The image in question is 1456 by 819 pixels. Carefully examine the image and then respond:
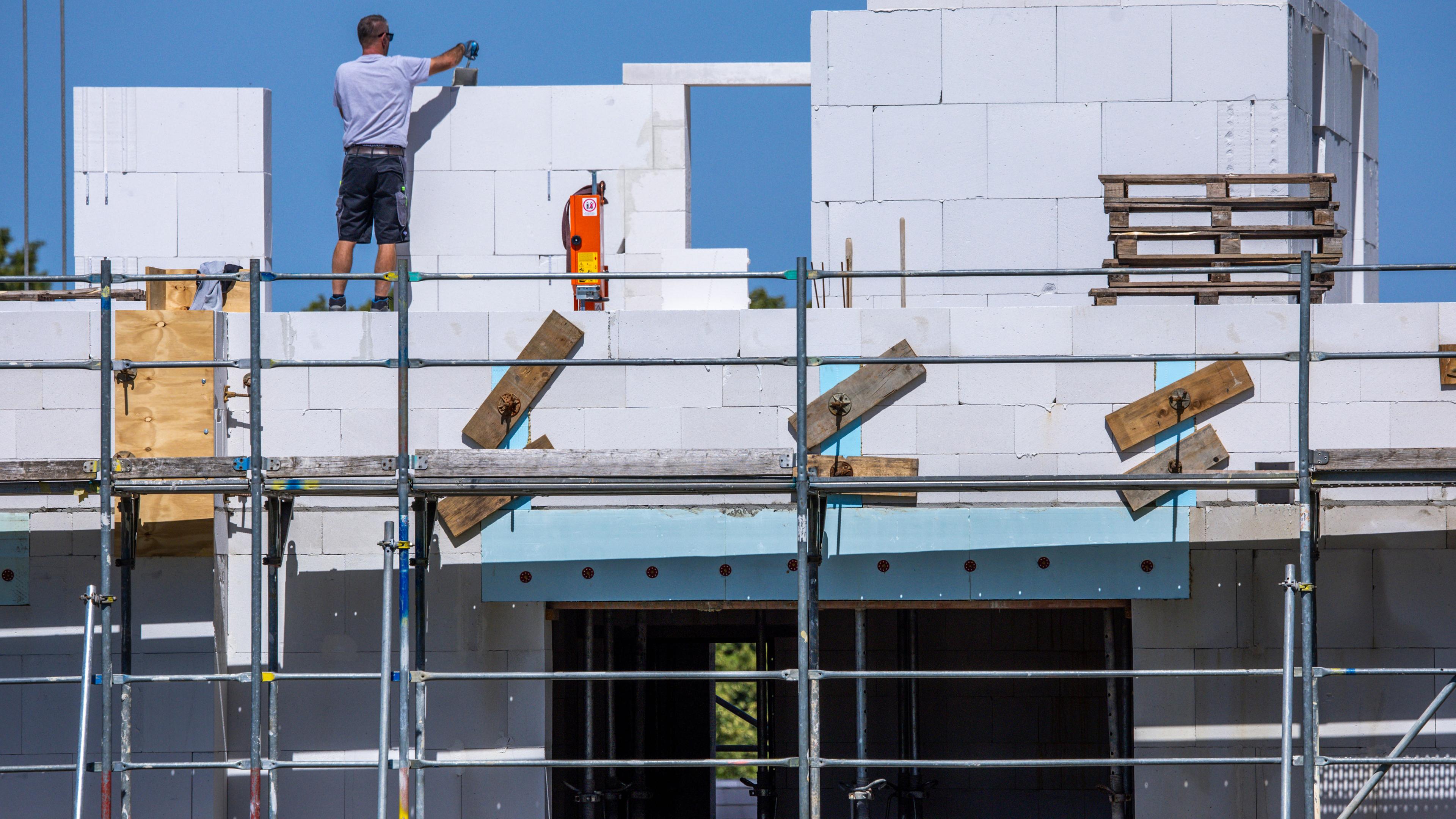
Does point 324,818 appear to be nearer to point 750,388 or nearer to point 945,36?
point 750,388

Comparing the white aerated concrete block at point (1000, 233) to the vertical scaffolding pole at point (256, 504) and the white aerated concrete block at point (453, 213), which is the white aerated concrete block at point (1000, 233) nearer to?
the white aerated concrete block at point (453, 213)

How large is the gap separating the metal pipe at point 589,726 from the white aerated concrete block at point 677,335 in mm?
1558

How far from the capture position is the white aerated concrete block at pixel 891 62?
10.3 meters

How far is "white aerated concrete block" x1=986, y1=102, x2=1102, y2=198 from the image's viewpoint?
10172mm

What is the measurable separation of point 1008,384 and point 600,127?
3947 millimetres

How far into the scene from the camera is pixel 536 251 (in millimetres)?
10672

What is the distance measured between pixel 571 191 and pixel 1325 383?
17.2ft

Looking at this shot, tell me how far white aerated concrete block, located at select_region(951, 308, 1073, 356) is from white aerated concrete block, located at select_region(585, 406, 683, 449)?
63.9 inches

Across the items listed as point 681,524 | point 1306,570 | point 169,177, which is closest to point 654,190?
point 681,524

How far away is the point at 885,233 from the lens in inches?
402

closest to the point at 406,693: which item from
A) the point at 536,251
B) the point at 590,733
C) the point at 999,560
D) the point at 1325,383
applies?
the point at 590,733

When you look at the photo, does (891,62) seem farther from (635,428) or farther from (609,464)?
(609,464)

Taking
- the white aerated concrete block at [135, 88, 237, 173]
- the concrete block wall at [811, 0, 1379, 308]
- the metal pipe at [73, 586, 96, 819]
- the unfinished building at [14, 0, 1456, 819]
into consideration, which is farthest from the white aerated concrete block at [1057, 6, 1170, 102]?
the metal pipe at [73, 586, 96, 819]

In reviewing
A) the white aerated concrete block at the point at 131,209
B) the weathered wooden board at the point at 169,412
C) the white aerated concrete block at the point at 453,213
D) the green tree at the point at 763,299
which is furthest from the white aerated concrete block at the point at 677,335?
the green tree at the point at 763,299
